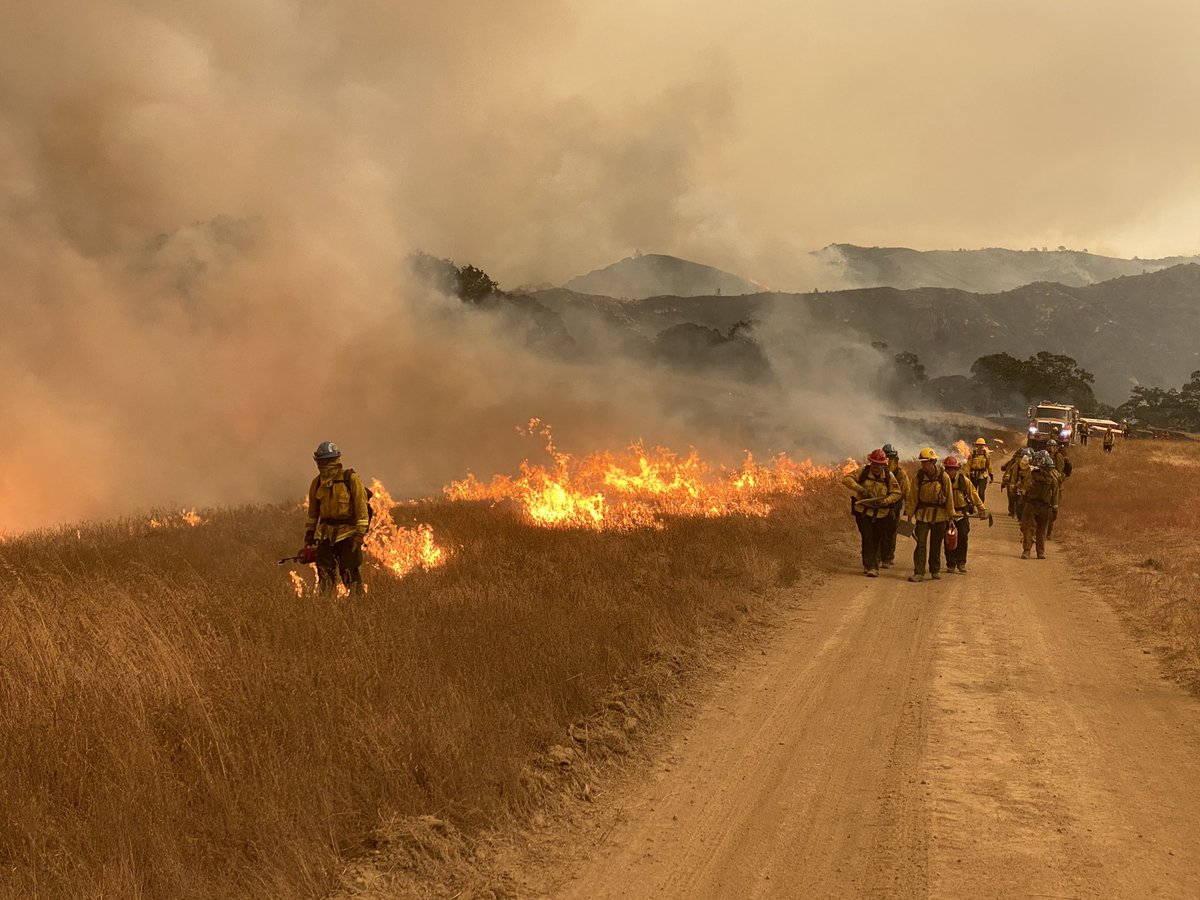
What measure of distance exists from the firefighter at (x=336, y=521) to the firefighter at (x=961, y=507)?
925 cm

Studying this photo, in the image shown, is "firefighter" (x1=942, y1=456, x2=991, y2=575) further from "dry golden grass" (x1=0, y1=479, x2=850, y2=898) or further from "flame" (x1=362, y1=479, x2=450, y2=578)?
"flame" (x1=362, y1=479, x2=450, y2=578)

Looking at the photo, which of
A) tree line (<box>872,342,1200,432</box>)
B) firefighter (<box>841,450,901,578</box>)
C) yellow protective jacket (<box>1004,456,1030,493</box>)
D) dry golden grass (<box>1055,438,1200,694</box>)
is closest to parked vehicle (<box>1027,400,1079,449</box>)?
dry golden grass (<box>1055,438,1200,694</box>)

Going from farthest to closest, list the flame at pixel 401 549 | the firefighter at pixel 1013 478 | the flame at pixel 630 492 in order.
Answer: the firefighter at pixel 1013 478, the flame at pixel 630 492, the flame at pixel 401 549

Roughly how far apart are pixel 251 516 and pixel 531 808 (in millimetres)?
16348

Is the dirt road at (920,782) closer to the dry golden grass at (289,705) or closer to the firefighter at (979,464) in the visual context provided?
the dry golden grass at (289,705)

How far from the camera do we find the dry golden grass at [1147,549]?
8945 mm

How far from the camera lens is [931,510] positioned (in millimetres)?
12609

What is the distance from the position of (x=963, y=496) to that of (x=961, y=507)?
23 centimetres

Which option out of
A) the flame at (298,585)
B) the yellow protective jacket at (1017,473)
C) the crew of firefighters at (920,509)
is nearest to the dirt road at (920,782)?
the crew of firefighters at (920,509)

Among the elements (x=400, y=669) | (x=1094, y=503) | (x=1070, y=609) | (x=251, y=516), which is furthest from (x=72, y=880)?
(x=1094, y=503)

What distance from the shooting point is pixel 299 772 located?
15.0 ft

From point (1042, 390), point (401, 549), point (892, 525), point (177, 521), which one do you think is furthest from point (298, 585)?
point (1042, 390)

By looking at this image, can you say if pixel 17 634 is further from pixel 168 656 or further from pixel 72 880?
pixel 72 880

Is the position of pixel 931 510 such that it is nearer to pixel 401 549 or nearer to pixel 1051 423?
pixel 401 549
